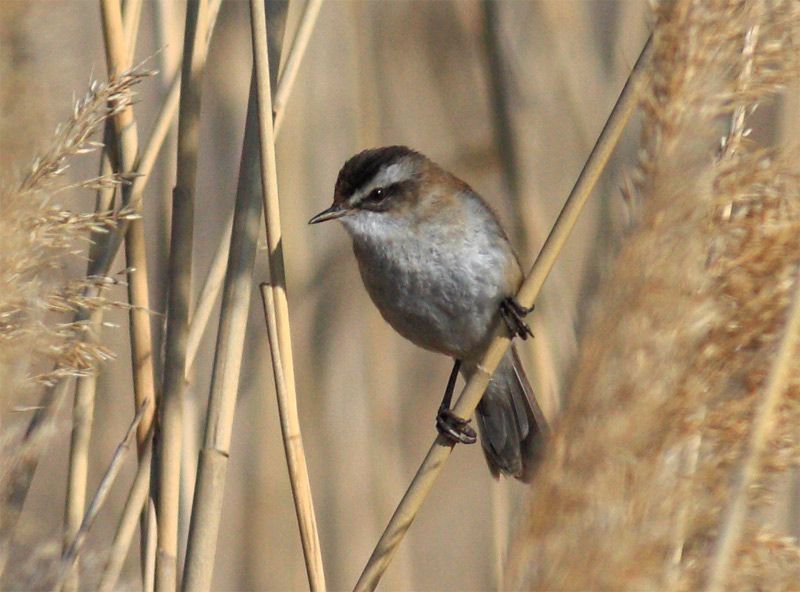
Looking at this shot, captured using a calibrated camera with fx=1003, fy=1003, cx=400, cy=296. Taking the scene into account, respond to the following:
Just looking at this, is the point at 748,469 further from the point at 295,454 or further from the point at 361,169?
the point at 361,169

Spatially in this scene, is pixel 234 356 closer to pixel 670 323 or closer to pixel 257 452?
pixel 670 323

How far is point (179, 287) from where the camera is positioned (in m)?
1.47

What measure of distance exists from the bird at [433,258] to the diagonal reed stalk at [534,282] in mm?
586

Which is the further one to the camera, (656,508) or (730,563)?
(730,563)

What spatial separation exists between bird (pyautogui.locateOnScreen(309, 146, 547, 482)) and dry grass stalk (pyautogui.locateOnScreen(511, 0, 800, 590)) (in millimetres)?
919

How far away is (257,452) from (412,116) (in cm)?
100

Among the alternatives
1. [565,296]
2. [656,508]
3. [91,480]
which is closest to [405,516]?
[656,508]

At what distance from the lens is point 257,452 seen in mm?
2451

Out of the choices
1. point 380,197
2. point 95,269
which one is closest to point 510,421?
point 380,197

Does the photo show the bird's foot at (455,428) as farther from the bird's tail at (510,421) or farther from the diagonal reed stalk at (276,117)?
the diagonal reed stalk at (276,117)

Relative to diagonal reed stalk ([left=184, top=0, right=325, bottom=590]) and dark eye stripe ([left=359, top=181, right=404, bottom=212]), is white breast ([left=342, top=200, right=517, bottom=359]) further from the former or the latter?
diagonal reed stalk ([left=184, top=0, right=325, bottom=590])

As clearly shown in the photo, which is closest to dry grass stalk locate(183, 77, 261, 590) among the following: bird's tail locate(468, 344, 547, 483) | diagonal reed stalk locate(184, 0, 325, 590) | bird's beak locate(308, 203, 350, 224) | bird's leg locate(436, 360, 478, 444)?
diagonal reed stalk locate(184, 0, 325, 590)

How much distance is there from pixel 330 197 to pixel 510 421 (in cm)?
70

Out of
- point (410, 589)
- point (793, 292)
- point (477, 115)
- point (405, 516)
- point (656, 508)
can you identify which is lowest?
point (410, 589)
